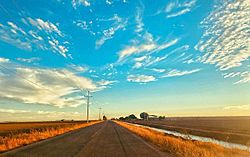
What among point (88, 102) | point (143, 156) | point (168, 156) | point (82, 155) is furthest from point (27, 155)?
point (88, 102)

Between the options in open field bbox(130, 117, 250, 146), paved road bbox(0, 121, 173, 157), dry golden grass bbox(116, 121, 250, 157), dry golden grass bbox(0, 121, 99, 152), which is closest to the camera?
dry golden grass bbox(116, 121, 250, 157)

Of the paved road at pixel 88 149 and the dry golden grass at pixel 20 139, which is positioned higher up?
the dry golden grass at pixel 20 139

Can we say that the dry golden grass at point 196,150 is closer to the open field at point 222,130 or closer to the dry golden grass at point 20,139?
the open field at point 222,130

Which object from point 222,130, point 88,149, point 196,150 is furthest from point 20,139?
point 222,130

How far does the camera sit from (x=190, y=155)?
14.4 m

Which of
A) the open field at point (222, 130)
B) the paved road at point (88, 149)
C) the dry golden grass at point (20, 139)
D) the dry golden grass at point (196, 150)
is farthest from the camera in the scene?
the open field at point (222, 130)

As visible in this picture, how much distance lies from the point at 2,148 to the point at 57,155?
5419 millimetres

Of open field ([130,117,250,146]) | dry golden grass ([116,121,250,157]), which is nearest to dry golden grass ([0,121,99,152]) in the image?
dry golden grass ([116,121,250,157])

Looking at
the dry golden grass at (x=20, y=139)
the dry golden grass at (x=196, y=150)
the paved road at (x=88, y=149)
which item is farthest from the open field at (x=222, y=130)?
the dry golden grass at (x=20, y=139)

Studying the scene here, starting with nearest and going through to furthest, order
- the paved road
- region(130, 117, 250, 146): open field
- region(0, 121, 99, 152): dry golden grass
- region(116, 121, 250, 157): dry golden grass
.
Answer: region(116, 121, 250, 157): dry golden grass → the paved road → region(0, 121, 99, 152): dry golden grass → region(130, 117, 250, 146): open field

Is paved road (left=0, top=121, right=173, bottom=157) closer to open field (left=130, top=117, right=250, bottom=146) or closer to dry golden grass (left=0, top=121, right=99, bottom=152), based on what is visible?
dry golden grass (left=0, top=121, right=99, bottom=152)

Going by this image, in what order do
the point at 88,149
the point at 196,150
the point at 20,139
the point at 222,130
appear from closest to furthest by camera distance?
the point at 196,150 → the point at 88,149 → the point at 20,139 → the point at 222,130

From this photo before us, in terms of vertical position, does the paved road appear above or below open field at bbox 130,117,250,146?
below

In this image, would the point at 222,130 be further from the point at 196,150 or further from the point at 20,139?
the point at 196,150
